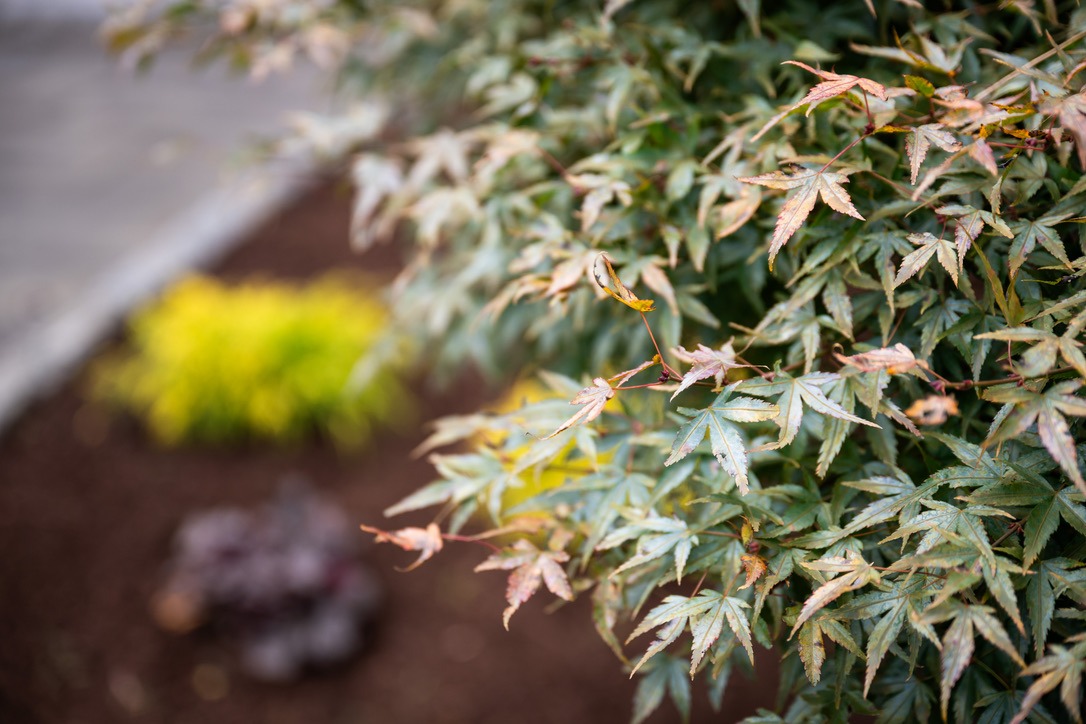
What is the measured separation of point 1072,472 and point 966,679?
416 millimetres

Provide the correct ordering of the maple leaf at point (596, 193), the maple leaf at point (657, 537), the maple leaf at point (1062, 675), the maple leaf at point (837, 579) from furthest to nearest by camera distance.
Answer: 1. the maple leaf at point (596, 193)
2. the maple leaf at point (657, 537)
3. the maple leaf at point (837, 579)
4. the maple leaf at point (1062, 675)

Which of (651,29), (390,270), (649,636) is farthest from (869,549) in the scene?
(390,270)

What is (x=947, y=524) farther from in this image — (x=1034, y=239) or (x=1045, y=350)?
(x=1034, y=239)

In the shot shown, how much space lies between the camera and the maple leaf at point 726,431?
1.03m

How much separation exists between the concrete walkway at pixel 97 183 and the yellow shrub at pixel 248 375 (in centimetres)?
51

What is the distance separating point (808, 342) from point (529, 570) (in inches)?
21.4

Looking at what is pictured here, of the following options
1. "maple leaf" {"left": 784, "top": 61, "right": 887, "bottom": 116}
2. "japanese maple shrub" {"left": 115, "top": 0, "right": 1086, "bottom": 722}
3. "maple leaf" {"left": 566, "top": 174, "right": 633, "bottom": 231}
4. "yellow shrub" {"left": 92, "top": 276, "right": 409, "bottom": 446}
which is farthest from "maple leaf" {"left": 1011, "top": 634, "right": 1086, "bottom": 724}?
"yellow shrub" {"left": 92, "top": 276, "right": 409, "bottom": 446}

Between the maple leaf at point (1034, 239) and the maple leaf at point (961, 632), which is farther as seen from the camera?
the maple leaf at point (1034, 239)

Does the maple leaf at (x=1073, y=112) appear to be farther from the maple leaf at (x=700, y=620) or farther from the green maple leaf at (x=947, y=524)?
the maple leaf at (x=700, y=620)

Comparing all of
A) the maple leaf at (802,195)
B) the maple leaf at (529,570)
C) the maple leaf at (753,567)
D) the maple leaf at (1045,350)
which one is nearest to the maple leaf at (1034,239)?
the maple leaf at (1045,350)

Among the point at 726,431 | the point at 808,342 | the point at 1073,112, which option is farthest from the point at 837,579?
the point at 1073,112

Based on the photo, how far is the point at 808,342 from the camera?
47.8 inches

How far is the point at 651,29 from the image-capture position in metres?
1.53

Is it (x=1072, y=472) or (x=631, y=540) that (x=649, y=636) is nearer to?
(x=631, y=540)
